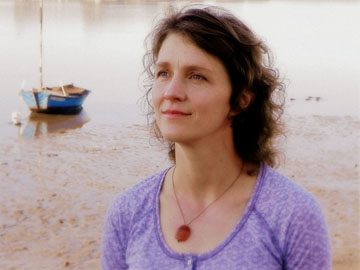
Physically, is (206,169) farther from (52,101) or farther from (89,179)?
(52,101)

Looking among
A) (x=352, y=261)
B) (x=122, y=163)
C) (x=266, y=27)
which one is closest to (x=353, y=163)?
(x=122, y=163)

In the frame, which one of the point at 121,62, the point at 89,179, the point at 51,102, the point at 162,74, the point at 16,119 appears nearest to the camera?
the point at 162,74

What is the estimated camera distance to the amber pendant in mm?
2391

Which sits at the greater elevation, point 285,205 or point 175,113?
point 175,113

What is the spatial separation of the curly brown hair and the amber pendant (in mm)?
383

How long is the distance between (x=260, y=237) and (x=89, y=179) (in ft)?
46.0

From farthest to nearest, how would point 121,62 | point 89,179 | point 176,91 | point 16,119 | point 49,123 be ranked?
point 121,62, point 49,123, point 16,119, point 89,179, point 176,91

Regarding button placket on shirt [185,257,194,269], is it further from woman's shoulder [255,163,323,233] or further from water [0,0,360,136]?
water [0,0,360,136]

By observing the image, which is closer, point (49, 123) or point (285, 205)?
point (285, 205)

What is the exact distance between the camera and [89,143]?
20.5 metres

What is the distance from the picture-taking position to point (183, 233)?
94.4 inches

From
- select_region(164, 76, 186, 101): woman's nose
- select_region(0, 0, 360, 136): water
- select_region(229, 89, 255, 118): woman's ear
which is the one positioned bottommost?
select_region(0, 0, 360, 136): water

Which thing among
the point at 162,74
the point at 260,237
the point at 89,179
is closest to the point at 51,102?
the point at 89,179

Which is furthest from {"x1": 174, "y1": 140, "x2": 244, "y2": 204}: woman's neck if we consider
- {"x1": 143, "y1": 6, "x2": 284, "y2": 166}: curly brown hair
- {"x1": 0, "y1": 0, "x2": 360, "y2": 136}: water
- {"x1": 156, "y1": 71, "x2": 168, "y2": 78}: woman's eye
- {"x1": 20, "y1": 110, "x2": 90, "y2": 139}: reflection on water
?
{"x1": 20, "y1": 110, "x2": 90, "y2": 139}: reflection on water
